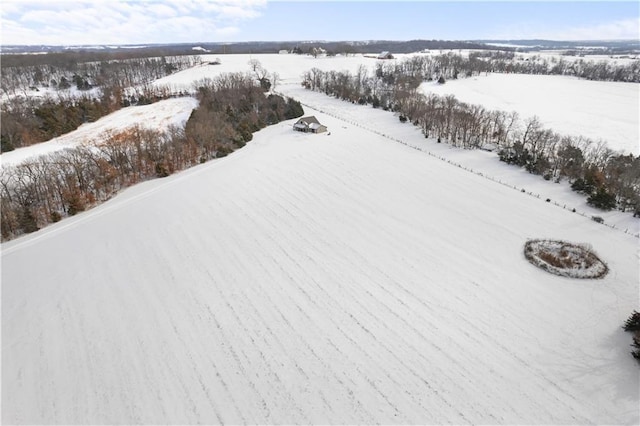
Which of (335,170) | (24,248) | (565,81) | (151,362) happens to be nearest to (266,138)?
(335,170)

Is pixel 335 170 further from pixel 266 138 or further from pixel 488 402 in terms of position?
pixel 488 402

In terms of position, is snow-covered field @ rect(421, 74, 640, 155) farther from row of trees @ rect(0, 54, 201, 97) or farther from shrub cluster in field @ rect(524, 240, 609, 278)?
row of trees @ rect(0, 54, 201, 97)

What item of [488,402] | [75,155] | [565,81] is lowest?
[488,402]

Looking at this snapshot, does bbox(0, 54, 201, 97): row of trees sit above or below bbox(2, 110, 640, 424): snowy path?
above

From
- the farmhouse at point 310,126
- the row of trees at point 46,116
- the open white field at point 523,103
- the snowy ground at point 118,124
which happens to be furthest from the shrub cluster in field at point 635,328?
the row of trees at point 46,116

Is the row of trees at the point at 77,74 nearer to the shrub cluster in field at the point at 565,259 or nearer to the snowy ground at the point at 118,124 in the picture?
the snowy ground at the point at 118,124

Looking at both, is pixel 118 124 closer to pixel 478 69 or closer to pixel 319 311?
pixel 319 311

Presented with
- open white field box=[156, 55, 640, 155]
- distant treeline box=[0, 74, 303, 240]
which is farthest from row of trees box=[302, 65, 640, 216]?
distant treeline box=[0, 74, 303, 240]
